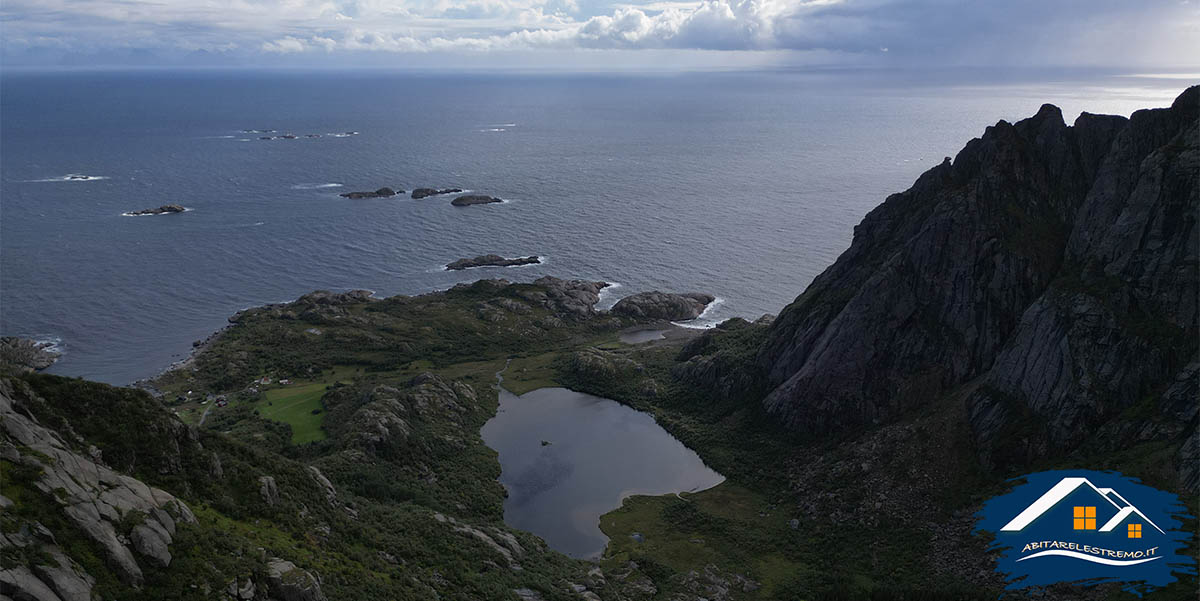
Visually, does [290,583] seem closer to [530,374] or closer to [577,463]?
[577,463]

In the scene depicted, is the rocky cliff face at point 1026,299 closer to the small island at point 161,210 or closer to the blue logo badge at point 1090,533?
the blue logo badge at point 1090,533

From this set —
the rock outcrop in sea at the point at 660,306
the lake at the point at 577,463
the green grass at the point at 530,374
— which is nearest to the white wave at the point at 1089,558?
the lake at the point at 577,463

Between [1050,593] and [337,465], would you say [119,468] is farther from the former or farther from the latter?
[1050,593]

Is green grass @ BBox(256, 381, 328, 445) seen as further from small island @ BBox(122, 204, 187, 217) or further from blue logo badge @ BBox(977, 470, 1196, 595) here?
small island @ BBox(122, 204, 187, 217)

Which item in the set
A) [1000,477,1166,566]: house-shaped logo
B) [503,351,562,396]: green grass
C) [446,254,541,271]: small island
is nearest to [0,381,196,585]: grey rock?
[1000,477,1166,566]: house-shaped logo

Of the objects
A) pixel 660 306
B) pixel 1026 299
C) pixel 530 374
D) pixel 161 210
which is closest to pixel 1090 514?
pixel 1026 299

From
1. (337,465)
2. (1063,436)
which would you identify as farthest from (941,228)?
(337,465)
